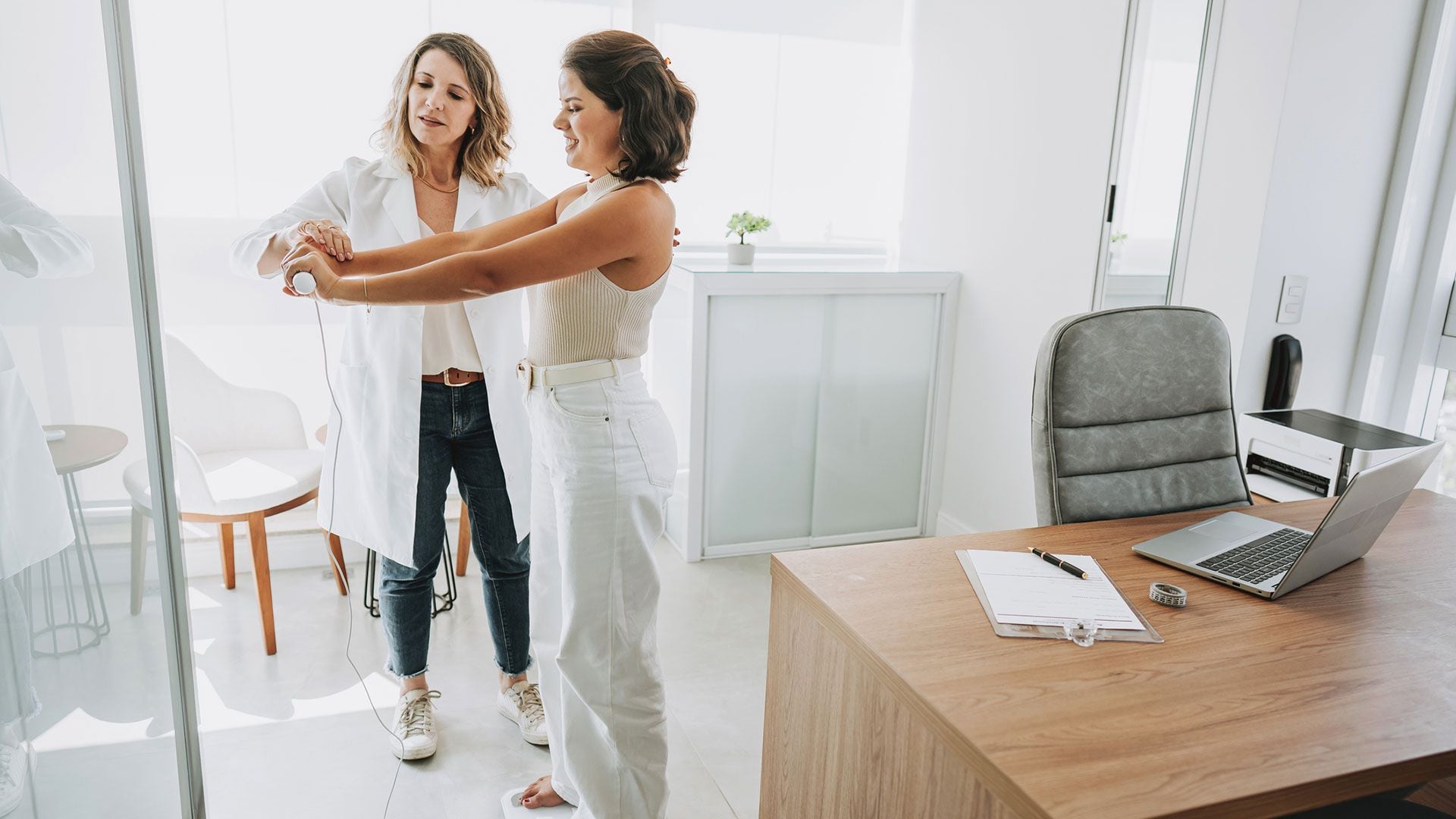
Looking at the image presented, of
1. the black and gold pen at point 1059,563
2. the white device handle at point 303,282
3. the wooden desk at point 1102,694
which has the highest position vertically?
the white device handle at point 303,282

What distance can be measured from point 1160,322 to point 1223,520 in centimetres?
41

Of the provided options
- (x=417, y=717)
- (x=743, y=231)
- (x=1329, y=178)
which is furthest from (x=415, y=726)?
(x=1329, y=178)

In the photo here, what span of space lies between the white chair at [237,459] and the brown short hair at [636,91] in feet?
4.86

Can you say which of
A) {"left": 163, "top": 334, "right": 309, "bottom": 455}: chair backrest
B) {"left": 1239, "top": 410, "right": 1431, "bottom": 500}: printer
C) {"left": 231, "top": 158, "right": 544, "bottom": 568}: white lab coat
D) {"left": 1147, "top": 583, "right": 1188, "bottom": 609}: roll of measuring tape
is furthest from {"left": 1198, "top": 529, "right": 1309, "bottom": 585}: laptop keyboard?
{"left": 163, "top": 334, "right": 309, "bottom": 455}: chair backrest

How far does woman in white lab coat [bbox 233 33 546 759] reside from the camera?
1972 mm

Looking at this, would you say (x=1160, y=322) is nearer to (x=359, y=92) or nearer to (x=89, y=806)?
(x=89, y=806)

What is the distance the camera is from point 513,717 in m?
2.35

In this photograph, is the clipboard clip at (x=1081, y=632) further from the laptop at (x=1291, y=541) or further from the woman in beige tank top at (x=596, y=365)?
the woman in beige tank top at (x=596, y=365)

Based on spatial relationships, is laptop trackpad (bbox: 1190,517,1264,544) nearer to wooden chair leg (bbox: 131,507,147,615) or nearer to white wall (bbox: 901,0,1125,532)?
white wall (bbox: 901,0,1125,532)

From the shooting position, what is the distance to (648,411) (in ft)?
5.72

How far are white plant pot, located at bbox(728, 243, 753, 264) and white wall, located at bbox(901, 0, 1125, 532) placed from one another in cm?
80

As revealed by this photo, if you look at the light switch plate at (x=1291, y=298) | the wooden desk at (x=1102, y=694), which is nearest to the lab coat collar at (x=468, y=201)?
the wooden desk at (x=1102, y=694)

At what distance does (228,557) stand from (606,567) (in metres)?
1.91

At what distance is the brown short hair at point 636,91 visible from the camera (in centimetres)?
153
